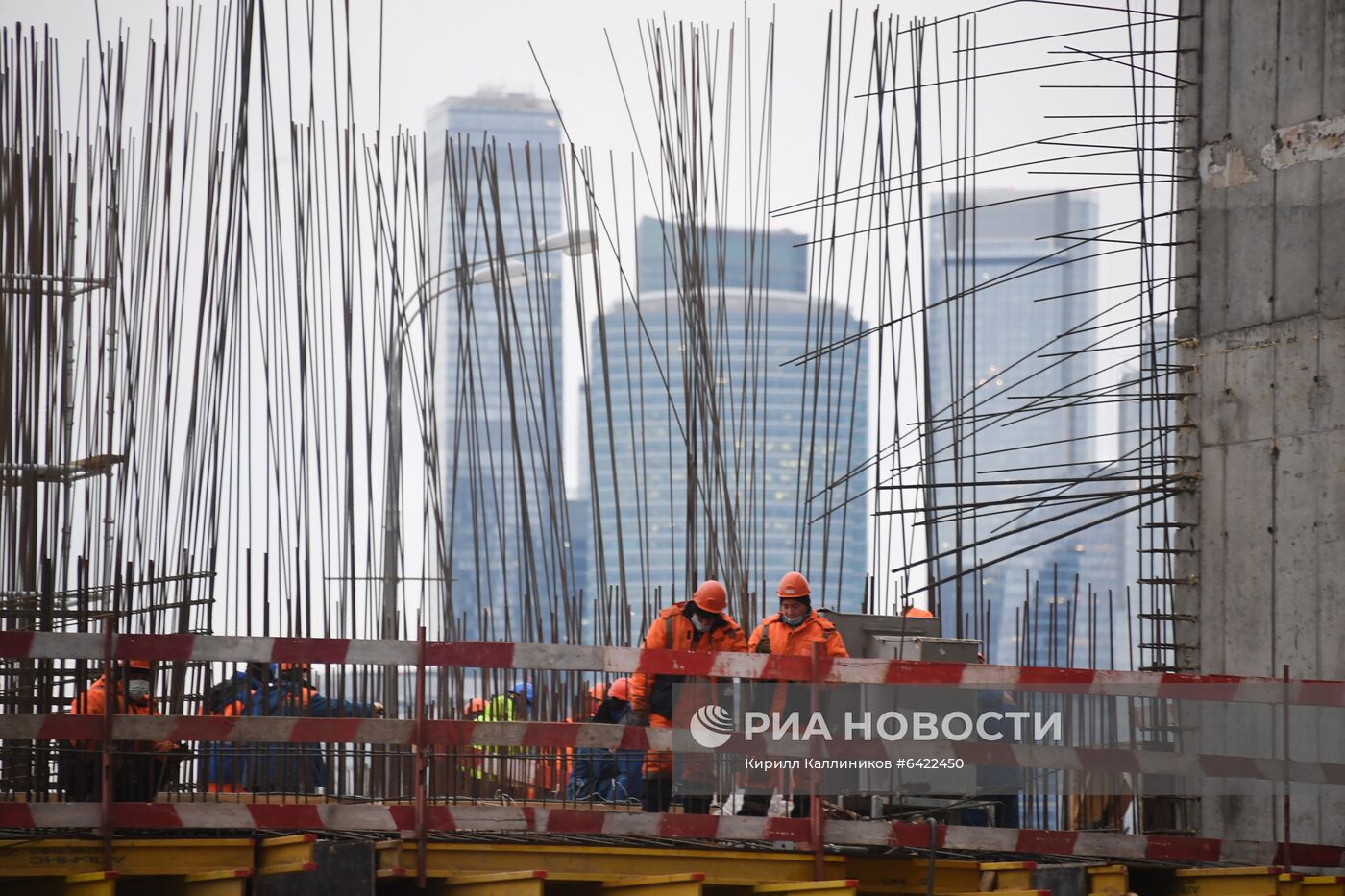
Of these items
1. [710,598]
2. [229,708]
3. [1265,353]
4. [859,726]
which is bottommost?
[229,708]

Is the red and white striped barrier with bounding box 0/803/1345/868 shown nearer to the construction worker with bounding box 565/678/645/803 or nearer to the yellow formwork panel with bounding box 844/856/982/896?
the yellow formwork panel with bounding box 844/856/982/896

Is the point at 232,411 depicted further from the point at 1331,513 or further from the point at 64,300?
the point at 1331,513

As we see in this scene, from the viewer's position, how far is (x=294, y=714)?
8.52m

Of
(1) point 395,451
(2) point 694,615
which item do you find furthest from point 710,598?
(1) point 395,451

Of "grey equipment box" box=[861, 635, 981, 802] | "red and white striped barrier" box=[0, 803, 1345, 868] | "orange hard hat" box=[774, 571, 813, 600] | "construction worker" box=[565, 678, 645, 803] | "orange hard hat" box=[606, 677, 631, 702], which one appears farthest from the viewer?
"orange hard hat" box=[606, 677, 631, 702]

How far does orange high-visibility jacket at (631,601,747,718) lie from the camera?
313 inches

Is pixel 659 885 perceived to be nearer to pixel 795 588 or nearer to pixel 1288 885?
pixel 795 588

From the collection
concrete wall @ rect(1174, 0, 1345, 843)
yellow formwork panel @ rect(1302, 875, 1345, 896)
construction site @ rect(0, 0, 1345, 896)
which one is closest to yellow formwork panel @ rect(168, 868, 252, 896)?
construction site @ rect(0, 0, 1345, 896)

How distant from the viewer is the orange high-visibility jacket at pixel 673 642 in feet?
26.1

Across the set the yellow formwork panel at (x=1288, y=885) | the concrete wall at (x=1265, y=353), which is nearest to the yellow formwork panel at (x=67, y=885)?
the yellow formwork panel at (x=1288, y=885)

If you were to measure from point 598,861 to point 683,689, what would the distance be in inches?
32.1

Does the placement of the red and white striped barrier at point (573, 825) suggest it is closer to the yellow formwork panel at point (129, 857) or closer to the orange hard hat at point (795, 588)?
the yellow formwork panel at point (129, 857)

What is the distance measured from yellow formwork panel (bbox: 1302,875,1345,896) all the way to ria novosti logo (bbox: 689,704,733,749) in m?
2.60

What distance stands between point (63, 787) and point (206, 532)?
263 centimetres
